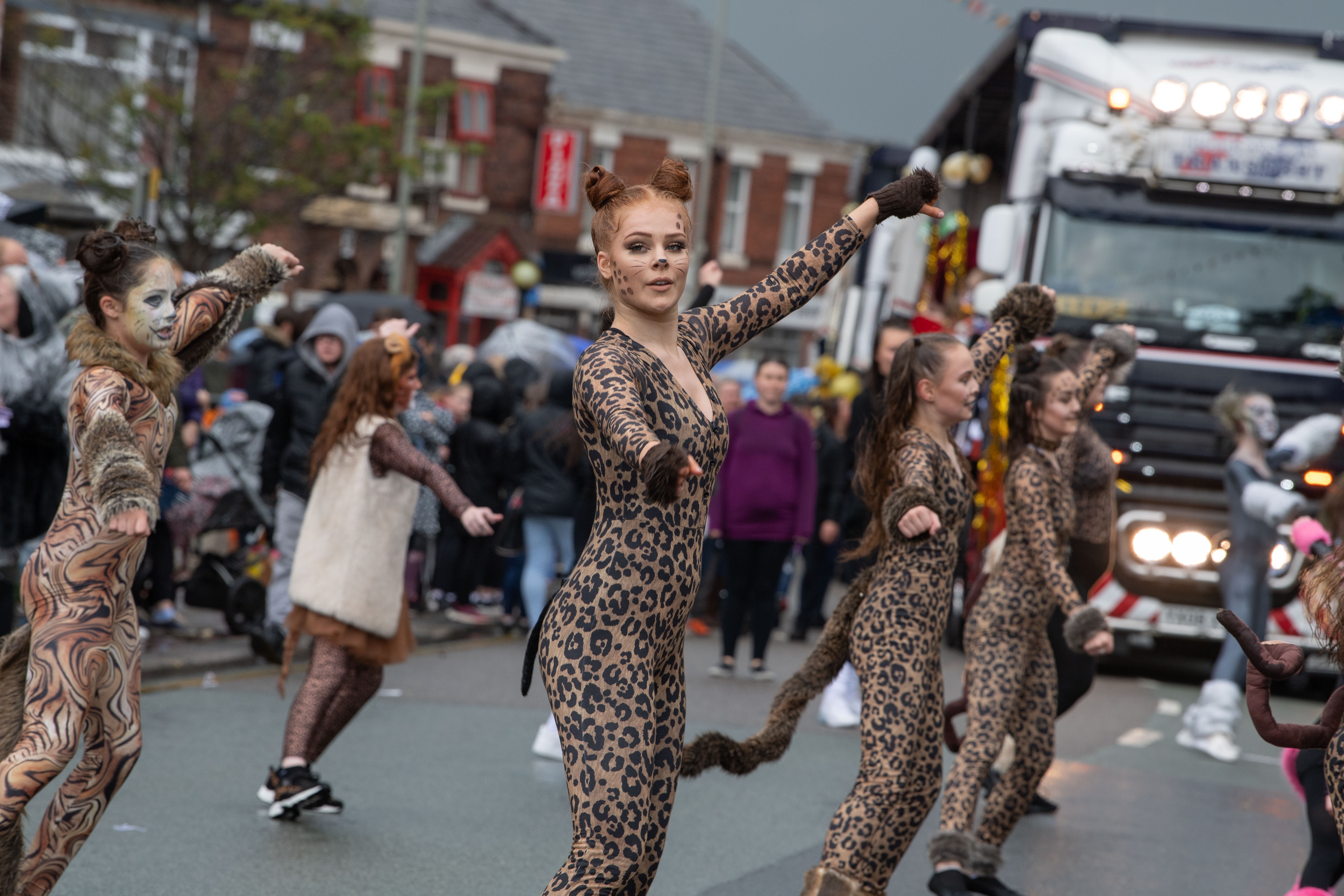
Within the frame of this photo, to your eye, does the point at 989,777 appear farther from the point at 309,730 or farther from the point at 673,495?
the point at 673,495

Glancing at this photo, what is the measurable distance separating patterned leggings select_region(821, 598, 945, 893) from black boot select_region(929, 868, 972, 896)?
570 mm

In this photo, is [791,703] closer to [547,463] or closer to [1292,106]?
[547,463]

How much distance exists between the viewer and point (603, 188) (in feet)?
11.6

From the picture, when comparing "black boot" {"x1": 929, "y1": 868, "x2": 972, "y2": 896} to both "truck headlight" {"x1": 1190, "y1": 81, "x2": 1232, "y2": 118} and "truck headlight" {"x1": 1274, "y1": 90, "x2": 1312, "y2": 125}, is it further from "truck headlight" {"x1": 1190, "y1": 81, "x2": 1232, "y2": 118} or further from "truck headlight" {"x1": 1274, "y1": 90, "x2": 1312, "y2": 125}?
"truck headlight" {"x1": 1274, "y1": 90, "x2": 1312, "y2": 125}

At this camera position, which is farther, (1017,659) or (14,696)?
(1017,659)

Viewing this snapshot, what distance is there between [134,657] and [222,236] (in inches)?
892

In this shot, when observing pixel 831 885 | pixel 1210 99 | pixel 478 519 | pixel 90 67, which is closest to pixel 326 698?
pixel 478 519

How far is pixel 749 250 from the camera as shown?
42656mm

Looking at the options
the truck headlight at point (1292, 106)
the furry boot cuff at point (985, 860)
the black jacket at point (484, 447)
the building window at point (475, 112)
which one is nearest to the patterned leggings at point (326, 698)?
the furry boot cuff at point (985, 860)

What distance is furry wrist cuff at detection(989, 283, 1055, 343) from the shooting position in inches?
216

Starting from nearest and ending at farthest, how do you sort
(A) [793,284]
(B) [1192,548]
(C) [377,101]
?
1. (A) [793,284]
2. (B) [1192,548]
3. (C) [377,101]

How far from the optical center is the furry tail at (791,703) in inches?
169

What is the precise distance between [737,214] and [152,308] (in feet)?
127

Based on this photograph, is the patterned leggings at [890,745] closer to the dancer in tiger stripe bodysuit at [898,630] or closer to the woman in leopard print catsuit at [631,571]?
the dancer in tiger stripe bodysuit at [898,630]
